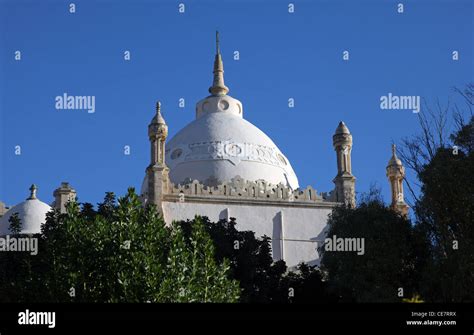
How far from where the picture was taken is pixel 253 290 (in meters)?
32.6

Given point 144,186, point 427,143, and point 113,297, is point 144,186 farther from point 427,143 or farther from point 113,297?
point 113,297

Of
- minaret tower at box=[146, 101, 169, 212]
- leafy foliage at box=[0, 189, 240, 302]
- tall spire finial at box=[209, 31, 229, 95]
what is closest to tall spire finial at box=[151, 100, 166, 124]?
minaret tower at box=[146, 101, 169, 212]

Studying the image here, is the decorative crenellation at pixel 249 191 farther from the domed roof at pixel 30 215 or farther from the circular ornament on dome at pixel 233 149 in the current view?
the domed roof at pixel 30 215

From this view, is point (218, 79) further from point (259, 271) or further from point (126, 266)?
point (126, 266)

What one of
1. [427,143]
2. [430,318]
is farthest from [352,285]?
[430,318]

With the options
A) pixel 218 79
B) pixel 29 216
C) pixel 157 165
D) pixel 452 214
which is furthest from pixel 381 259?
pixel 218 79

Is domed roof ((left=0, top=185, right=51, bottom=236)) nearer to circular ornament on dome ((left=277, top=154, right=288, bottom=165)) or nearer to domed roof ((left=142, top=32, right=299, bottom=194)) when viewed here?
domed roof ((left=142, top=32, right=299, bottom=194))

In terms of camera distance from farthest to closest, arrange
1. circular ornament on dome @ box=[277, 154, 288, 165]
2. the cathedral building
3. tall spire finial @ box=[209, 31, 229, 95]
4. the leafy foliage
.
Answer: tall spire finial @ box=[209, 31, 229, 95], circular ornament on dome @ box=[277, 154, 288, 165], the cathedral building, the leafy foliage

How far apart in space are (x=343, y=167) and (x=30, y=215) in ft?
48.2

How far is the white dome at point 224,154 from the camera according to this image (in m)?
43.2

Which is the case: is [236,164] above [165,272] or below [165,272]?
above

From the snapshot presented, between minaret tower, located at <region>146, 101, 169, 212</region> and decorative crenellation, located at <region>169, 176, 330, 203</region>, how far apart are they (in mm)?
685

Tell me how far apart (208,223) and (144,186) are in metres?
8.84

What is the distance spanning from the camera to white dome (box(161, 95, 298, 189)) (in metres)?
43.2
